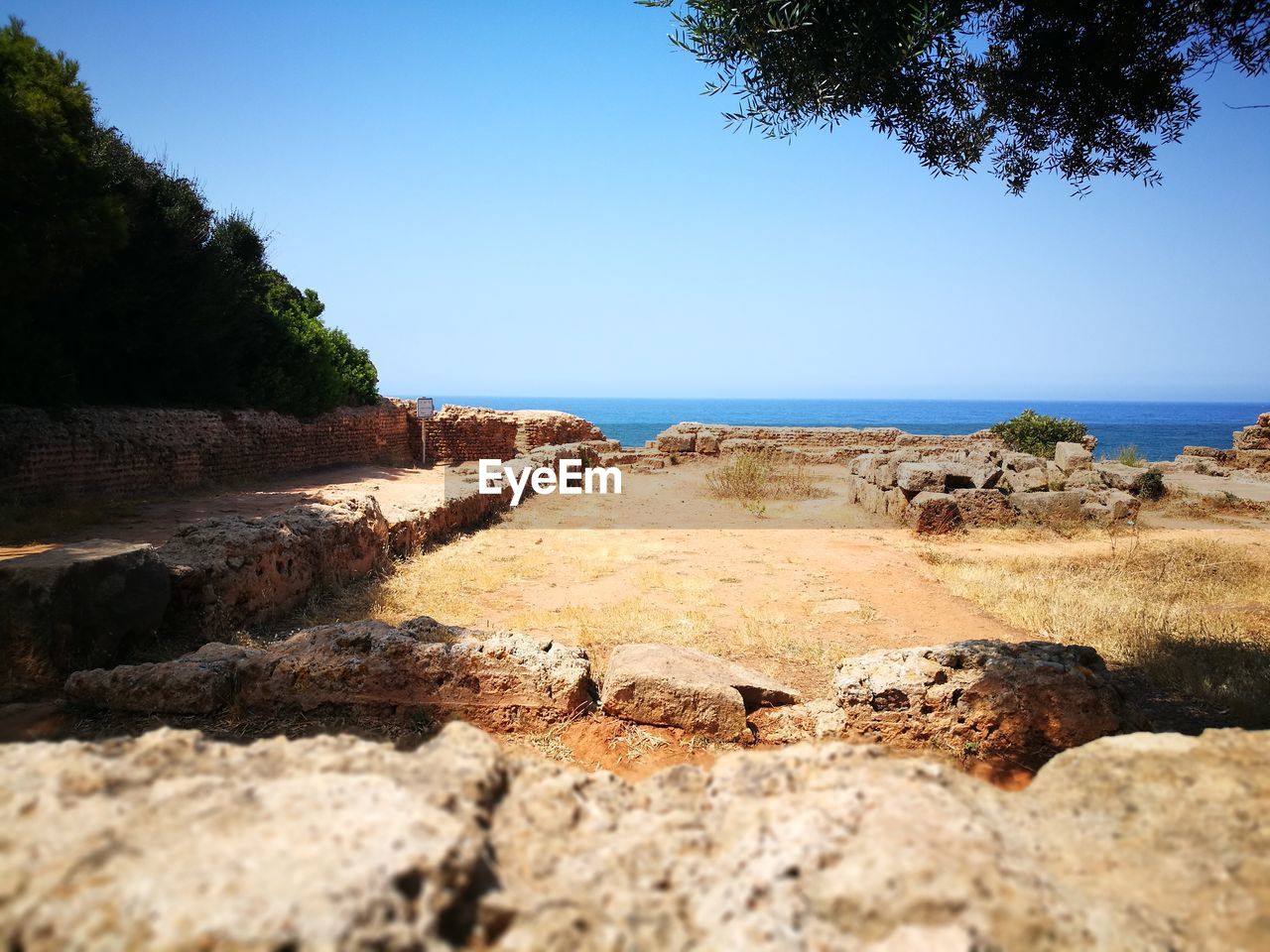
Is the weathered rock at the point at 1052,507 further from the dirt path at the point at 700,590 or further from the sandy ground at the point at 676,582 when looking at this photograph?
the dirt path at the point at 700,590

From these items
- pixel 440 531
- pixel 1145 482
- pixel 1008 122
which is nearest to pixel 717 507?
pixel 440 531

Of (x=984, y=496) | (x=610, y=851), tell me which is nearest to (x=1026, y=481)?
(x=984, y=496)

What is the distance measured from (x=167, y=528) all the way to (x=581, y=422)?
18.6m

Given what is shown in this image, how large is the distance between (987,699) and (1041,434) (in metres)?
19.3

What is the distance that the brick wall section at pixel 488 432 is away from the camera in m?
22.5

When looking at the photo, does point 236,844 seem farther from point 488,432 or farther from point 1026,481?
point 488,432

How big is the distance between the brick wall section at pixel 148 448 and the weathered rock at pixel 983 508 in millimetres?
13840

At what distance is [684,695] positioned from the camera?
14.2 ft

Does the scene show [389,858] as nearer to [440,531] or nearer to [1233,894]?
[1233,894]

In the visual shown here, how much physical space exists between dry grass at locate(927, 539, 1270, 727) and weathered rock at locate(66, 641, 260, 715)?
6.61 meters

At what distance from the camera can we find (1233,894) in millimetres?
1475

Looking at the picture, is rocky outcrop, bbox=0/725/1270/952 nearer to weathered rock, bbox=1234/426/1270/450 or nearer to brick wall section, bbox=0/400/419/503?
brick wall section, bbox=0/400/419/503

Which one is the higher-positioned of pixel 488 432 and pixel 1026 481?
pixel 488 432

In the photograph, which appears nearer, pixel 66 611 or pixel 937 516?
pixel 66 611
